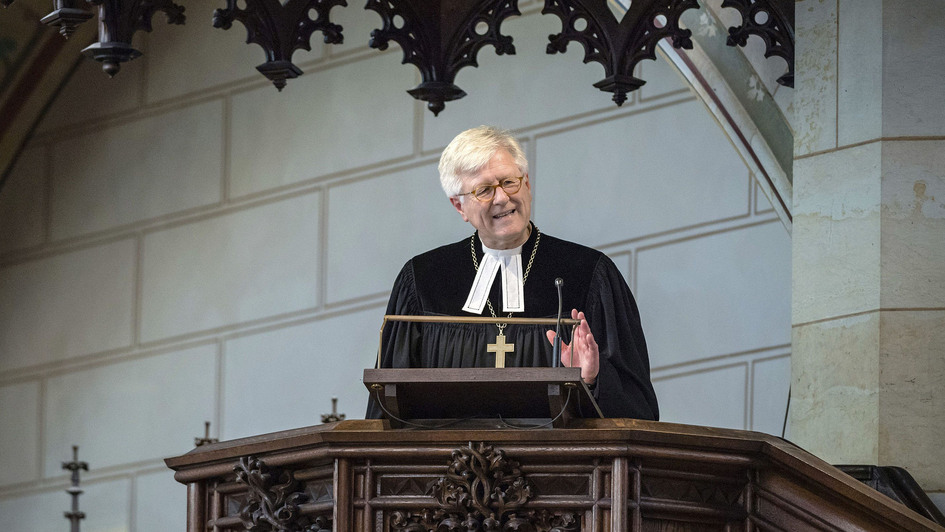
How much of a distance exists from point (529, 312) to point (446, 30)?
1378 mm

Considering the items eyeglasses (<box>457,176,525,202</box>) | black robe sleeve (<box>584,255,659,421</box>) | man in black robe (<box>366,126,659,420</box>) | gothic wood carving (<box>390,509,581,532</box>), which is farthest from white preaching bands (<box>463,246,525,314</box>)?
gothic wood carving (<box>390,509,581,532</box>)

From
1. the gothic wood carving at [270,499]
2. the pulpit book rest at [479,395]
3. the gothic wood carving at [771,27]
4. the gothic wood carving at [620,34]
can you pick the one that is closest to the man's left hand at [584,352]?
the pulpit book rest at [479,395]

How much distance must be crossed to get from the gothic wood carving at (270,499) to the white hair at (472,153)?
1193 mm

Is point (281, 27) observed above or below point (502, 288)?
above

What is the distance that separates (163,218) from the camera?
27.9 ft

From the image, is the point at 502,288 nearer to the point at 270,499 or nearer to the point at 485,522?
the point at 270,499

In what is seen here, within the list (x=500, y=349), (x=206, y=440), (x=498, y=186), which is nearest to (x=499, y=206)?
(x=498, y=186)

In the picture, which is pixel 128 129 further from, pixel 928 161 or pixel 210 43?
pixel 928 161

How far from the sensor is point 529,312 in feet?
14.8

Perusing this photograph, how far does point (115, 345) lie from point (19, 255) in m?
0.96

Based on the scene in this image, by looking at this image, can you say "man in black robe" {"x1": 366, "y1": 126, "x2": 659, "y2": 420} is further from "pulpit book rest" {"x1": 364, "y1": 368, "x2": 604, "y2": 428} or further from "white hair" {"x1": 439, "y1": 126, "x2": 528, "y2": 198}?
"pulpit book rest" {"x1": 364, "y1": 368, "x2": 604, "y2": 428}

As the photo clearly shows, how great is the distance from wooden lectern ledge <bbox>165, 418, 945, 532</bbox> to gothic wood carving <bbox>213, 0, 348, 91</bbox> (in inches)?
75.7

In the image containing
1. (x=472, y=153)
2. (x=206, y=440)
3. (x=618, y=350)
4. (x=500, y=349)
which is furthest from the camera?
(x=206, y=440)

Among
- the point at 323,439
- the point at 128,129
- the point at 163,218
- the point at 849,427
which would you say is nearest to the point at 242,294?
the point at 163,218
